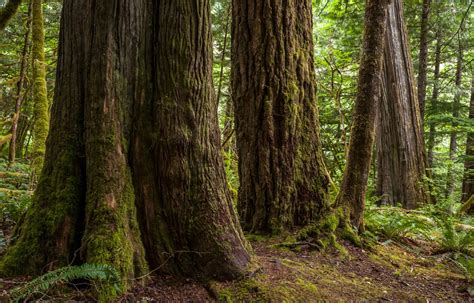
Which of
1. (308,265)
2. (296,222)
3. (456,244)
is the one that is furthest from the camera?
(456,244)

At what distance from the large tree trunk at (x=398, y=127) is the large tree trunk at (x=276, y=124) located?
139 inches

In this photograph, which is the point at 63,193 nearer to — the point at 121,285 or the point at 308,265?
the point at 121,285

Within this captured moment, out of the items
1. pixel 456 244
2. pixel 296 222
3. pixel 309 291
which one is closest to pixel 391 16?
pixel 456 244

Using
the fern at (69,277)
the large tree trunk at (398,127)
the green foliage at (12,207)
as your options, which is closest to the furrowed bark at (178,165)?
the fern at (69,277)

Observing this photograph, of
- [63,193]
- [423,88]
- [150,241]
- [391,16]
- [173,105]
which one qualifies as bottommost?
[150,241]

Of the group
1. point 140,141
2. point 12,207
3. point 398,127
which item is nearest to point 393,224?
point 398,127

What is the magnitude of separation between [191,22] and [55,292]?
1987 millimetres

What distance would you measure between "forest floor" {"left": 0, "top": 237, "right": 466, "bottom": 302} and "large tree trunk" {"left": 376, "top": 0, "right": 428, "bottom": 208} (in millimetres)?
2533

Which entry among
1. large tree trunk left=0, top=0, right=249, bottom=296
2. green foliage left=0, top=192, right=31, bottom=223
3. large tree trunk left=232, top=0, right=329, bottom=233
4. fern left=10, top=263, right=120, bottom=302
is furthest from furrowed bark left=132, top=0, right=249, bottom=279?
green foliage left=0, top=192, right=31, bottom=223

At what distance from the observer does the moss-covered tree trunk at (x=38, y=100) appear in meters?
4.82

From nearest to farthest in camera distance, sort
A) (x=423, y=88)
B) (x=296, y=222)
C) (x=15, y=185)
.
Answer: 1. (x=296, y=222)
2. (x=15, y=185)
3. (x=423, y=88)

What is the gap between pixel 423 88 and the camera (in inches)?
396

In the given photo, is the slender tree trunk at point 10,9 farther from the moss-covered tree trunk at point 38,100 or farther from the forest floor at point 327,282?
the forest floor at point 327,282

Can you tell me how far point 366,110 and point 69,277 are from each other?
3.37 m
